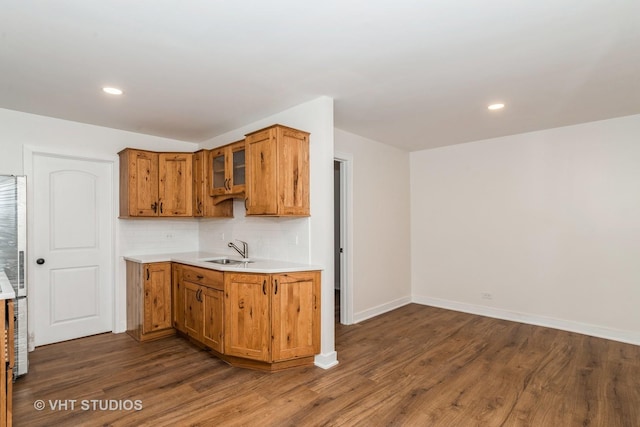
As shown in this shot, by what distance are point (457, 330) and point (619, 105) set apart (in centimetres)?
299

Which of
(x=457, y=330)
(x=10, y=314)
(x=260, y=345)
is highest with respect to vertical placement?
(x=10, y=314)

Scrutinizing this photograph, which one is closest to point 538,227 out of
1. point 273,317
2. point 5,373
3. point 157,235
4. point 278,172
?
point 278,172

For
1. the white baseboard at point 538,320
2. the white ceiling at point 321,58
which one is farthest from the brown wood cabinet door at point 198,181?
the white baseboard at point 538,320

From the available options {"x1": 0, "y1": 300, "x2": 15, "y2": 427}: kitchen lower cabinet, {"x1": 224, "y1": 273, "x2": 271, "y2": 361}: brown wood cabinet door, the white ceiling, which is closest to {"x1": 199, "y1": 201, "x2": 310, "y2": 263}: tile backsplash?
{"x1": 224, "y1": 273, "x2": 271, "y2": 361}: brown wood cabinet door

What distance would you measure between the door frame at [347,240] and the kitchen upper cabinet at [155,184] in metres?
2.00

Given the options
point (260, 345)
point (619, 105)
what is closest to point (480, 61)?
point (619, 105)

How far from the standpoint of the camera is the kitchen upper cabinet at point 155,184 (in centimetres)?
394

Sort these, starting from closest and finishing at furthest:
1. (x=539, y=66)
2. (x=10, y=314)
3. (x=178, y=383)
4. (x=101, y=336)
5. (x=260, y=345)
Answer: (x=10, y=314) → (x=539, y=66) → (x=178, y=383) → (x=260, y=345) → (x=101, y=336)

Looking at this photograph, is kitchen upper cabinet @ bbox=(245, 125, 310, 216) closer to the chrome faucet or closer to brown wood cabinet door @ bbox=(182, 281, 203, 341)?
the chrome faucet

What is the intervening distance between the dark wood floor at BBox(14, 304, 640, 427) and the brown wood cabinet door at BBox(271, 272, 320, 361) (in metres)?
0.21

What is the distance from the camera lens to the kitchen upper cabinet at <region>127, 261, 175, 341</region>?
3736 mm

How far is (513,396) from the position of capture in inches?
102

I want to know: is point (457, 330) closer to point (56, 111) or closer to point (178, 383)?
point (178, 383)

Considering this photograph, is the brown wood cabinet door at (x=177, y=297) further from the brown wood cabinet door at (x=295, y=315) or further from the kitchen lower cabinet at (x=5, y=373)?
the kitchen lower cabinet at (x=5, y=373)
